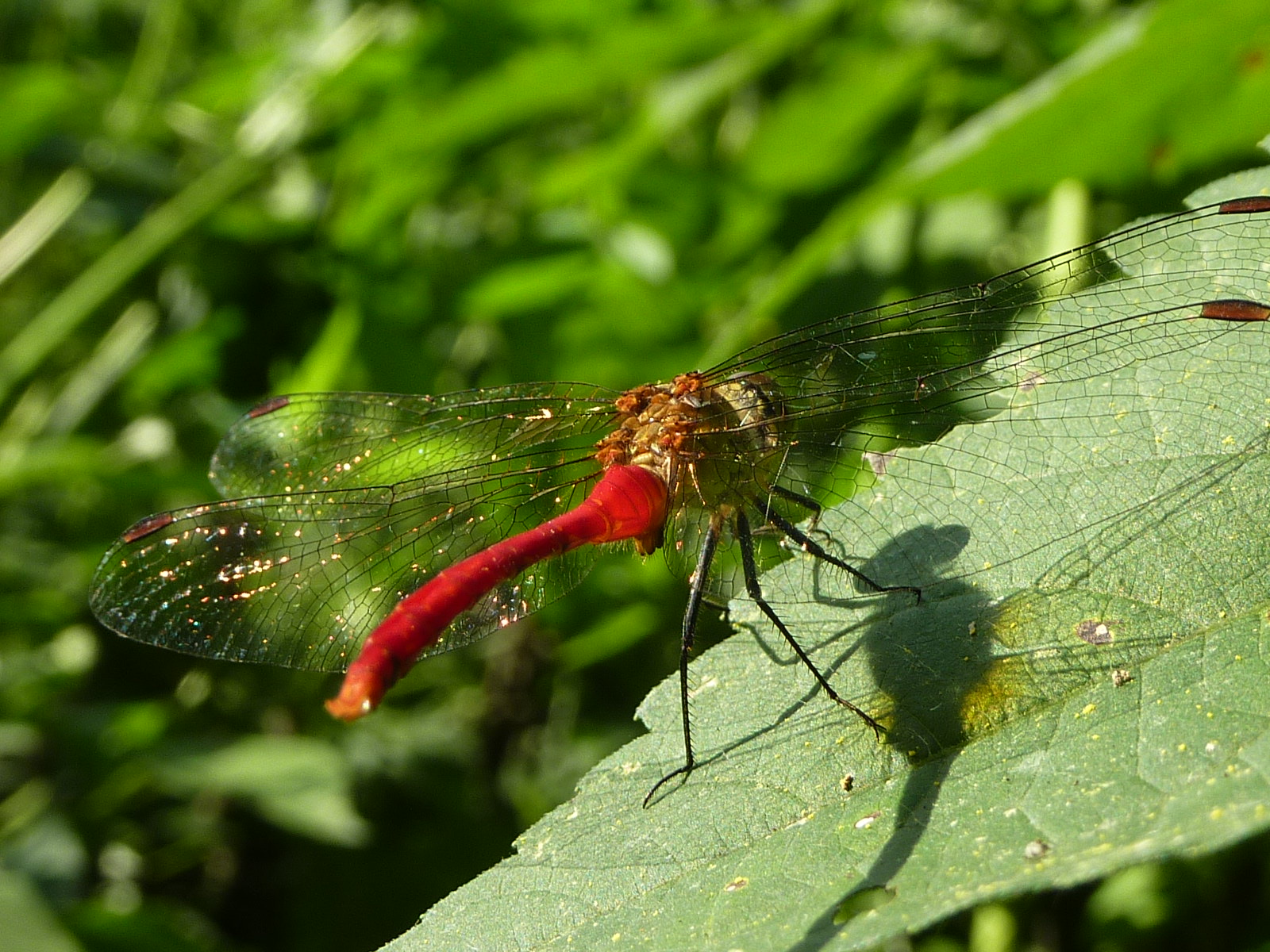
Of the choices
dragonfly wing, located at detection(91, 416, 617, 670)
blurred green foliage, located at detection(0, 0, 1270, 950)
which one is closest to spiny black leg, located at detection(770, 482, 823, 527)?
dragonfly wing, located at detection(91, 416, 617, 670)

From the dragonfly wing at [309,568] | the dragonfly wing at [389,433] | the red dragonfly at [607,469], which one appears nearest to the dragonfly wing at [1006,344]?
the red dragonfly at [607,469]

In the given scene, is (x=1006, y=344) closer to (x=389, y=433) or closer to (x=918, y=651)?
(x=918, y=651)

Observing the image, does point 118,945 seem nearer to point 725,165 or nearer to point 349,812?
point 349,812

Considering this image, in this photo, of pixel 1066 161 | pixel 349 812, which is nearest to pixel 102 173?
pixel 349 812

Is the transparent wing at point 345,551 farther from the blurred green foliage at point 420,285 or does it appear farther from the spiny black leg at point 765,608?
the blurred green foliage at point 420,285

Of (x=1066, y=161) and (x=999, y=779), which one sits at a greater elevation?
(x=1066, y=161)

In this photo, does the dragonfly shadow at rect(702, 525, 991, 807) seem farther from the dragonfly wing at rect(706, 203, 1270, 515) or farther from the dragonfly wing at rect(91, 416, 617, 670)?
the dragonfly wing at rect(91, 416, 617, 670)

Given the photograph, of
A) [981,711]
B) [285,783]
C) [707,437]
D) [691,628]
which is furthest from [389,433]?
[981,711]
